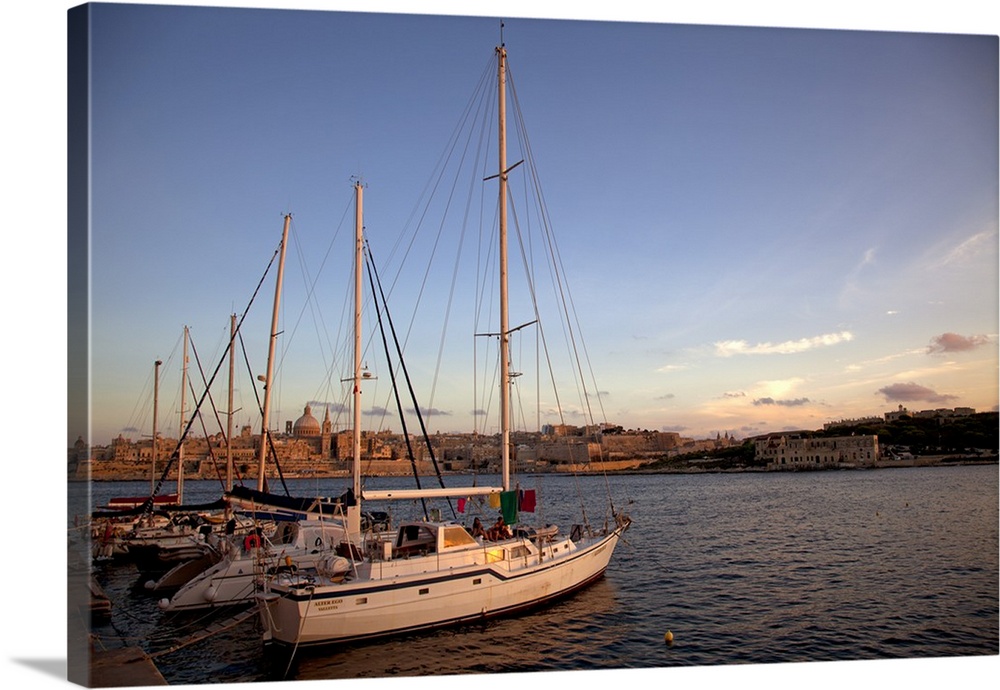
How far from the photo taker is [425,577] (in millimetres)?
9234

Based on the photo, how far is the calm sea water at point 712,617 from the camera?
28.0ft

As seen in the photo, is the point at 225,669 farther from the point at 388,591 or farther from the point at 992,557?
the point at 992,557

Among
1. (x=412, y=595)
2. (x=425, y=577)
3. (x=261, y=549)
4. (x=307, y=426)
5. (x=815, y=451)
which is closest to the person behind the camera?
(x=412, y=595)

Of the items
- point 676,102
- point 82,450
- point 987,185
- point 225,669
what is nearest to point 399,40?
point 676,102

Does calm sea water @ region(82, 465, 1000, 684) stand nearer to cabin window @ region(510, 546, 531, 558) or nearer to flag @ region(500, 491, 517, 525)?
cabin window @ region(510, 546, 531, 558)

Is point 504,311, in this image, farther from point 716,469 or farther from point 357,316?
point 716,469

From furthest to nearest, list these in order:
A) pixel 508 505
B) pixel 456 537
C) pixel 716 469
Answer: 1. pixel 716 469
2. pixel 508 505
3. pixel 456 537

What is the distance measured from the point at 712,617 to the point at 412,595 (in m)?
4.43

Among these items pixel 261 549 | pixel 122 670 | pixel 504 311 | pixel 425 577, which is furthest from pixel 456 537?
pixel 122 670

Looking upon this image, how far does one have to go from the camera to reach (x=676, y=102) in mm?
9344

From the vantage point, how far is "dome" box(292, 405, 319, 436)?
345 ft

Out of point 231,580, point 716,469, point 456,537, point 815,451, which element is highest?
point 456,537

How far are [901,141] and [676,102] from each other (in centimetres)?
266

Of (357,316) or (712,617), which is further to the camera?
(357,316)
